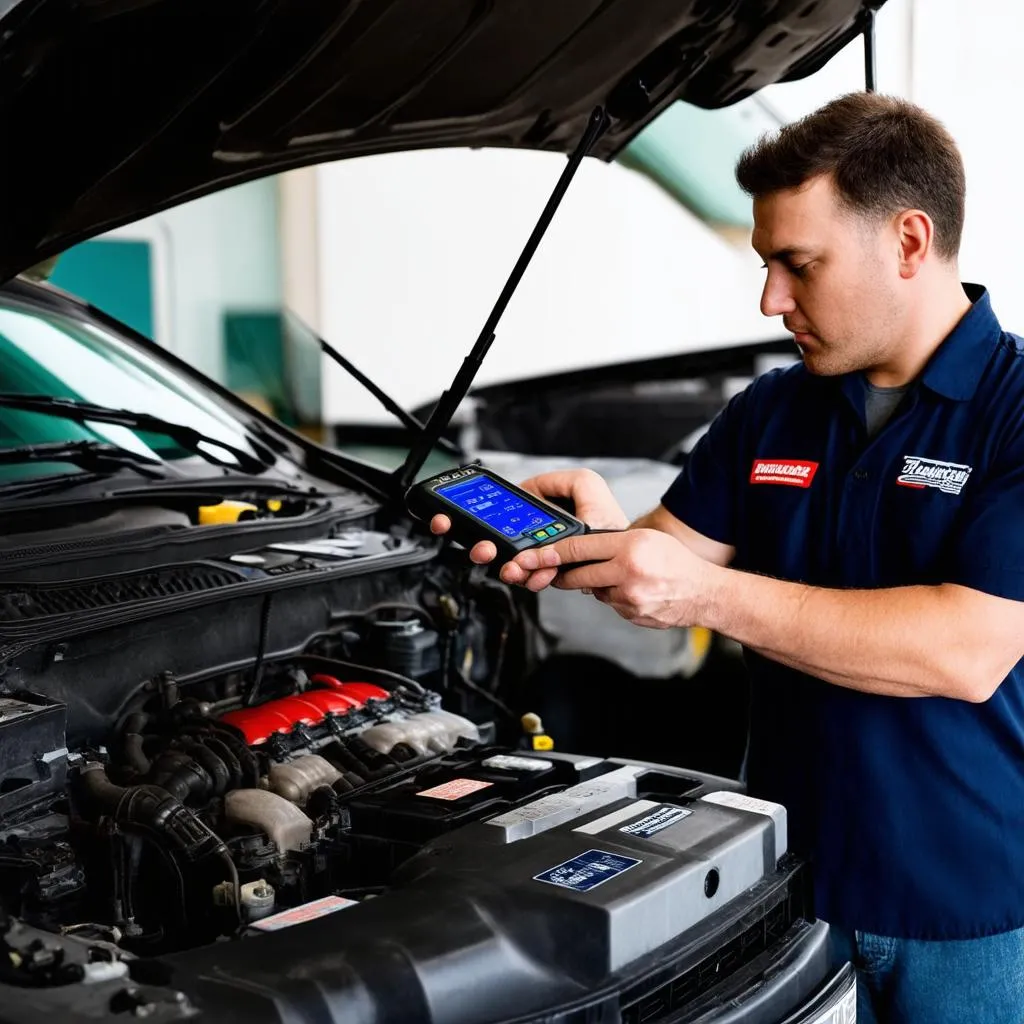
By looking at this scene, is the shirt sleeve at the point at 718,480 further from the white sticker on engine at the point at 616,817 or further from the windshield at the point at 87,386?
the windshield at the point at 87,386

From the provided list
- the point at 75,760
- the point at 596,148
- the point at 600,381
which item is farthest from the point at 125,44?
the point at 600,381


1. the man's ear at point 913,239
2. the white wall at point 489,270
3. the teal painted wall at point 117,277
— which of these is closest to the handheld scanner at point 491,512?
the man's ear at point 913,239

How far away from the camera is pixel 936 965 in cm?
152

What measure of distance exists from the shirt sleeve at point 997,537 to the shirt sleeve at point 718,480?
41 cm

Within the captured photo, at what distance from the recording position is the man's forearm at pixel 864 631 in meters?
1.40

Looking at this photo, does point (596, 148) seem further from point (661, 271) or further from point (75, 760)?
point (661, 271)

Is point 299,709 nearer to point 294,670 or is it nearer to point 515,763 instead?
point 294,670

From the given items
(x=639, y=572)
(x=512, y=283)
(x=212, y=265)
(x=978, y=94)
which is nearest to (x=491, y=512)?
(x=639, y=572)

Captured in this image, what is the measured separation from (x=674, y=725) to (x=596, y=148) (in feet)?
5.01

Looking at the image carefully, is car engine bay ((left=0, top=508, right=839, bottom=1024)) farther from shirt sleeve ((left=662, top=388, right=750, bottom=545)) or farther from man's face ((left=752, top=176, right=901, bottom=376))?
man's face ((left=752, top=176, right=901, bottom=376))


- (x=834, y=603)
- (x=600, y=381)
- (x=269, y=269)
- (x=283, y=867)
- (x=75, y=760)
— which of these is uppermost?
(x=269, y=269)

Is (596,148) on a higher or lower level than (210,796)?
higher

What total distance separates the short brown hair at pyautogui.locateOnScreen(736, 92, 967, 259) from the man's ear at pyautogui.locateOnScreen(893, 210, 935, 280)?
0.05ft

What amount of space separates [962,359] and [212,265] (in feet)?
20.9
